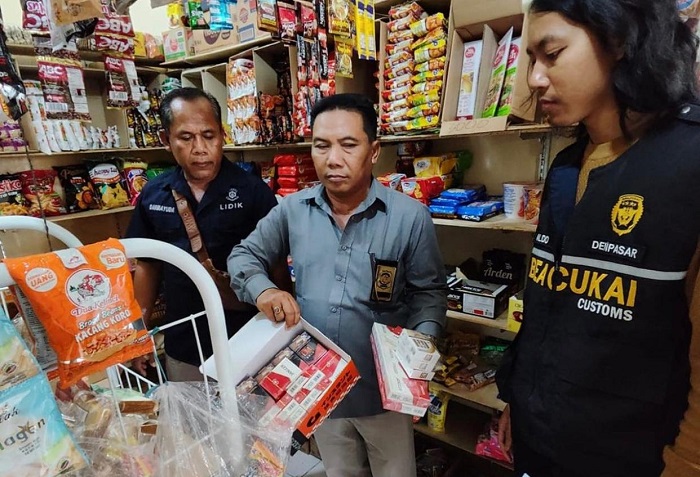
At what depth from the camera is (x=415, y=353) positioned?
38.0 inches

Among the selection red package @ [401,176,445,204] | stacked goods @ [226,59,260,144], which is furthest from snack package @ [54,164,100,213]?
red package @ [401,176,445,204]

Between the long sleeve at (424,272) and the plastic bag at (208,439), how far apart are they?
26.5 inches

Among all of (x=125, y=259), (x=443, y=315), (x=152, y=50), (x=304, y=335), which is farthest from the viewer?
(x=152, y=50)

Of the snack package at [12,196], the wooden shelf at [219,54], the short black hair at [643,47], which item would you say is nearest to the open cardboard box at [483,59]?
the short black hair at [643,47]

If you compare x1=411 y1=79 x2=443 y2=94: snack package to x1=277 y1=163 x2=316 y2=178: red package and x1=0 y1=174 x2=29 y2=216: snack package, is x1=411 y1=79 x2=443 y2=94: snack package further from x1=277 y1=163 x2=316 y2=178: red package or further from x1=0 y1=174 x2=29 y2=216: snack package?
x1=0 y1=174 x2=29 y2=216: snack package

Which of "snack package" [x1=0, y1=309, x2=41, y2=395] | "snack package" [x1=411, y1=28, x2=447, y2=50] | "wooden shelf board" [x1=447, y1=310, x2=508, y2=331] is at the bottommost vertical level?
"wooden shelf board" [x1=447, y1=310, x2=508, y2=331]

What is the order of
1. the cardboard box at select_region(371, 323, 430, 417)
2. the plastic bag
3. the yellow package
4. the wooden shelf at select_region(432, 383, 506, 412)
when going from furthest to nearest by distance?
the yellow package, the wooden shelf at select_region(432, 383, 506, 412), the cardboard box at select_region(371, 323, 430, 417), the plastic bag

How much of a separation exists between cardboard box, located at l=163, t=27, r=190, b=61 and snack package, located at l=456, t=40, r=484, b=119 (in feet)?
6.57

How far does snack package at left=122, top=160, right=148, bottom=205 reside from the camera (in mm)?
2939

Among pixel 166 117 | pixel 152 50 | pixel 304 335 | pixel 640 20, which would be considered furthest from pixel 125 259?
pixel 152 50

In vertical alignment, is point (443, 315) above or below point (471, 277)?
above

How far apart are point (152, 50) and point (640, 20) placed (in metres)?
3.08

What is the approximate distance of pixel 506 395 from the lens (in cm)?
101

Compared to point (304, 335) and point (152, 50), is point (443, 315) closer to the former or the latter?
point (304, 335)
